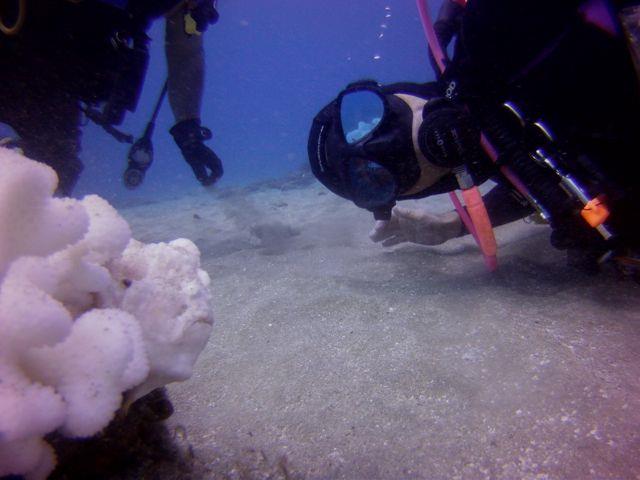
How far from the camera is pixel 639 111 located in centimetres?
238

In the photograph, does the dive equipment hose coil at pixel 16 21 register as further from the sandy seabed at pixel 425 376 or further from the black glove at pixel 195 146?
the sandy seabed at pixel 425 376

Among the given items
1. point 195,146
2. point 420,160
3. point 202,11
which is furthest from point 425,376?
point 202,11

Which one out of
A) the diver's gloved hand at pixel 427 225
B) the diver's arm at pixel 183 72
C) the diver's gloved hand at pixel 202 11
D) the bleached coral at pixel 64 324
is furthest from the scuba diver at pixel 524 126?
the diver's arm at pixel 183 72

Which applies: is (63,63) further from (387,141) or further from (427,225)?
(427,225)

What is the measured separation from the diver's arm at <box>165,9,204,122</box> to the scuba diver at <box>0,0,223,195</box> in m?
0.02

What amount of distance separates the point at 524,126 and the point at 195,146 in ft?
12.9

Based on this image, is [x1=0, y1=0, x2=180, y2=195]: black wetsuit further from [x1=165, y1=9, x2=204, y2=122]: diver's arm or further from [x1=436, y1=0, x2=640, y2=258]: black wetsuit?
→ [x1=436, y1=0, x2=640, y2=258]: black wetsuit

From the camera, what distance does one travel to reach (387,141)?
9.17 ft

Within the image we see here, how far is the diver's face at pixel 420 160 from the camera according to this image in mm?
2801

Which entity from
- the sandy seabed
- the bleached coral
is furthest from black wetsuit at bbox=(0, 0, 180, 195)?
the bleached coral

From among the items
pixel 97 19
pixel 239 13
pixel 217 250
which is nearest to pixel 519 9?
pixel 97 19

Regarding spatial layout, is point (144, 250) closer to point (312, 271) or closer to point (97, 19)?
point (312, 271)

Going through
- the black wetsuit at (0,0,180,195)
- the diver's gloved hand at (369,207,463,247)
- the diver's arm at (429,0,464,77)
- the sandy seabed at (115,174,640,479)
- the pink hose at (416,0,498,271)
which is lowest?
the sandy seabed at (115,174,640,479)

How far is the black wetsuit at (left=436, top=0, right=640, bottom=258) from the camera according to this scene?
241cm
